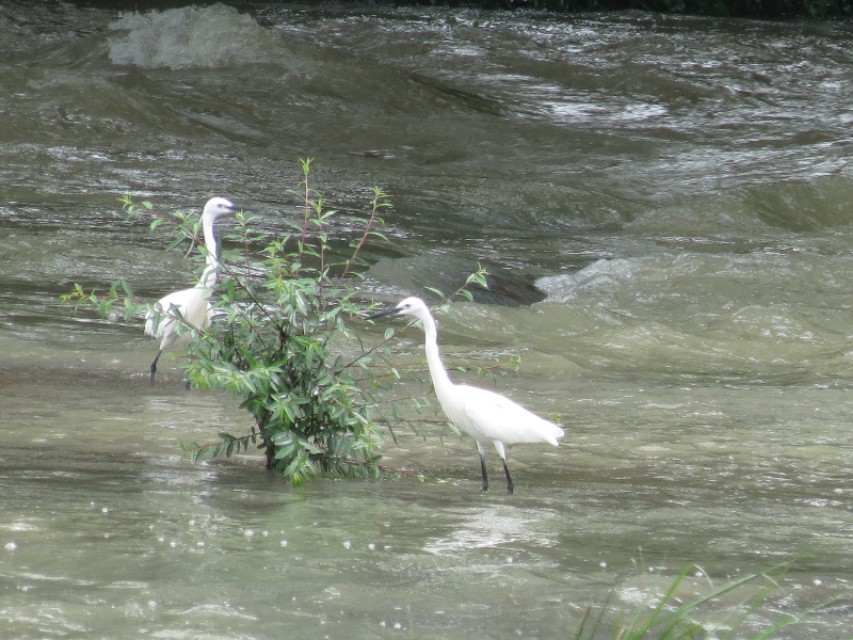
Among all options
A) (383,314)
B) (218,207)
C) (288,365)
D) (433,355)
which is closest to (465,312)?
(218,207)

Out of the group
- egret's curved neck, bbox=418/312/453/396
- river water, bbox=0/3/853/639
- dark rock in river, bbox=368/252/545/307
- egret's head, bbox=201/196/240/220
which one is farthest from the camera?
dark rock in river, bbox=368/252/545/307

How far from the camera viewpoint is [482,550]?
4391mm

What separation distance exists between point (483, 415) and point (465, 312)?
5.13 m

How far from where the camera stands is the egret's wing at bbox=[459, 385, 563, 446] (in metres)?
5.82

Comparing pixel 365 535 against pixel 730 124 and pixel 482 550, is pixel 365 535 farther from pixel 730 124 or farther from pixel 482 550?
pixel 730 124

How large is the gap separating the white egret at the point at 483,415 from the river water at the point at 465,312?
241mm

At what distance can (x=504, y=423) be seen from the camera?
229 inches

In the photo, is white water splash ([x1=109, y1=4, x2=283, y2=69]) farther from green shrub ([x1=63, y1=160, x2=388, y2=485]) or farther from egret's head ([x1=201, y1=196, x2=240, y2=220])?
green shrub ([x1=63, y1=160, x2=388, y2=485])

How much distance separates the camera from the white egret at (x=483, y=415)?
582 cm

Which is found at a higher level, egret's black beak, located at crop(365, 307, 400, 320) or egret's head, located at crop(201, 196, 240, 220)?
egret's black beak, located at crop(365, 307, 400, 320)

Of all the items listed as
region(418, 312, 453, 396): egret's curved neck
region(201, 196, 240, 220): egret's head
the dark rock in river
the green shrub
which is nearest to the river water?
the dark rock in river

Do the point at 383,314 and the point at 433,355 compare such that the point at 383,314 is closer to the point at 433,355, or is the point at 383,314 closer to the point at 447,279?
the point at 433,355

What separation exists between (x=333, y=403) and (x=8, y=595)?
7.34 feet

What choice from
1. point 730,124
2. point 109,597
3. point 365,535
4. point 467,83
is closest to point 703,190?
point 730,124
